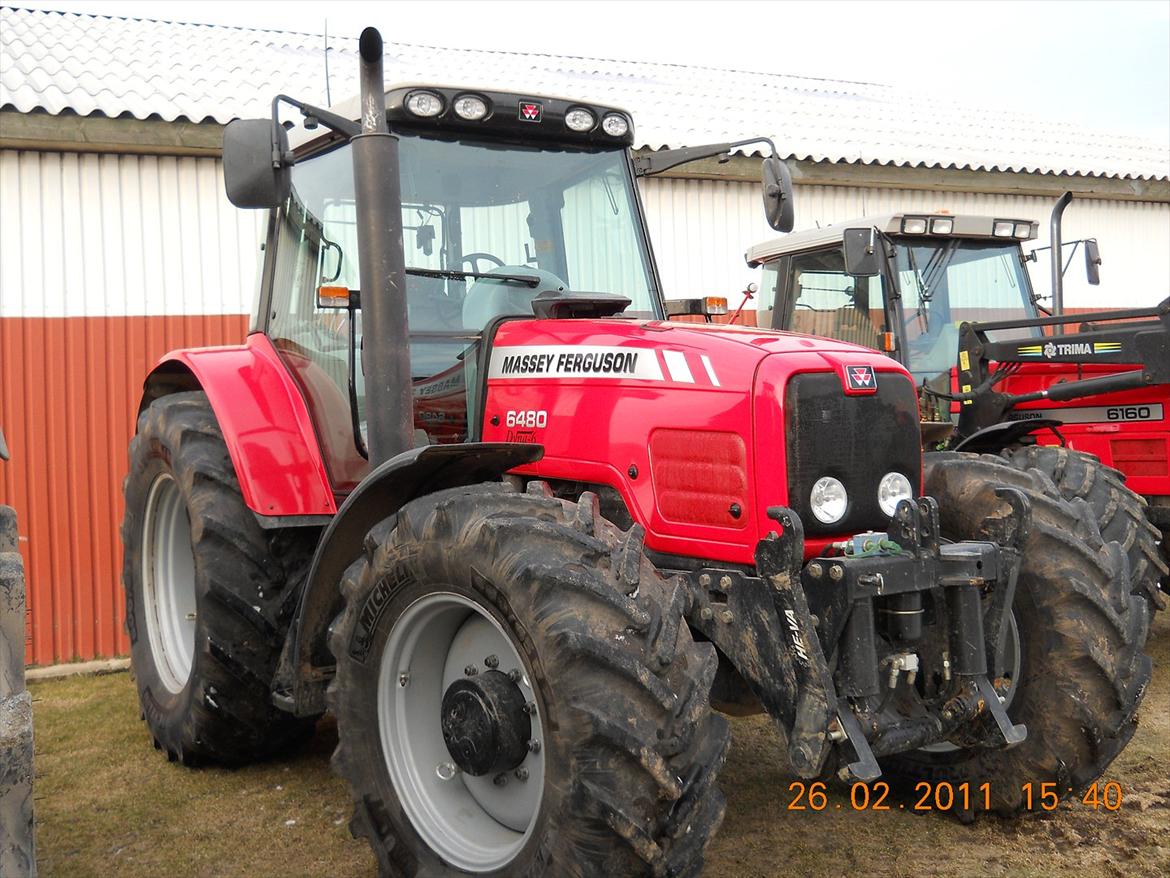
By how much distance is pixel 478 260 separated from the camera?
3.90 meters

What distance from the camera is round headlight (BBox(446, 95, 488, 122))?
3.81 m

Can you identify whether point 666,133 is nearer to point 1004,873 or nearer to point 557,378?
point 557,378

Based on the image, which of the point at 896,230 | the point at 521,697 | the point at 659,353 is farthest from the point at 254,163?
the point at 896,230

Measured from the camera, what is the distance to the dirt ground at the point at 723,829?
3518 mm

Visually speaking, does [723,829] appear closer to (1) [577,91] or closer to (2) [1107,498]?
(2) [1107,498]

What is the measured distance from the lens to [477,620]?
127 inches

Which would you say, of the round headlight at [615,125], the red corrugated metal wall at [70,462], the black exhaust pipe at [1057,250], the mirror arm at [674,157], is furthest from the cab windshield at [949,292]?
the red corrugated metal wall at [70,462]

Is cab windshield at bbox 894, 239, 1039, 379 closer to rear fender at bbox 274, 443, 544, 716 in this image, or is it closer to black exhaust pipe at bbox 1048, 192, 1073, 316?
black exhaust pipe at bbox 1048, 192, 1073, 316

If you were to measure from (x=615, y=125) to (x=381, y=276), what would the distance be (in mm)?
1302

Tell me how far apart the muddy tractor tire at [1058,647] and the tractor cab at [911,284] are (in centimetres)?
270

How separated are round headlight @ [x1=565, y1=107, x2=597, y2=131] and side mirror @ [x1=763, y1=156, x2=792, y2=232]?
0.68 metres

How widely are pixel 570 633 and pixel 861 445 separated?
1.13 m

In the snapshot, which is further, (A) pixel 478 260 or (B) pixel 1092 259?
(B) pixel 1092 259

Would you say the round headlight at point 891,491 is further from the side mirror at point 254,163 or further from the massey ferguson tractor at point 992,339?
the massey ferguson tractor at point 992,339
